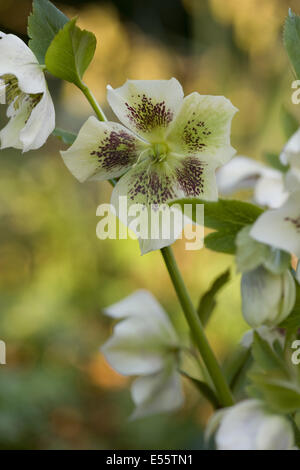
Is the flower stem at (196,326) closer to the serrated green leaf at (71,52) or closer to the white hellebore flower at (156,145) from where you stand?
the white hellebore flower at (156,145)

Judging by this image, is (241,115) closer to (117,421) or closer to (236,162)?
(117,421)

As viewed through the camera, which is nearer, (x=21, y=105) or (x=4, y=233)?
(x=21, y=105)

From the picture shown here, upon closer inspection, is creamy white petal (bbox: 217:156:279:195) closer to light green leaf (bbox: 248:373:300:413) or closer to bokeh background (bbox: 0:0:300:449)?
light green leaf (bbox: 248:373:300:413)

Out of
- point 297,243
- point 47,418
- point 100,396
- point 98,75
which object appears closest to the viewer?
point 297,243

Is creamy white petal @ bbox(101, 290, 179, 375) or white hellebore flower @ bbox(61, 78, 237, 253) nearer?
white hellebore flower @ bbox(61, 78, 237, 253)

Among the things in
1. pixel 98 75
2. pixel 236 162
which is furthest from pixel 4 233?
pixel 236 162

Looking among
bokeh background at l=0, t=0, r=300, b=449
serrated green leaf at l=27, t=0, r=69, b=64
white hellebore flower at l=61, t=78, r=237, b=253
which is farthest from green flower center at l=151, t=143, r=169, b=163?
bokeh background at l=0, t=0, r=300, b=449

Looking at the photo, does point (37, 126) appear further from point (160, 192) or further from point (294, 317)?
point (294, 317)

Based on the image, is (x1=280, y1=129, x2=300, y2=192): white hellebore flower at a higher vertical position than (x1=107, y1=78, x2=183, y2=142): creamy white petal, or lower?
lower
